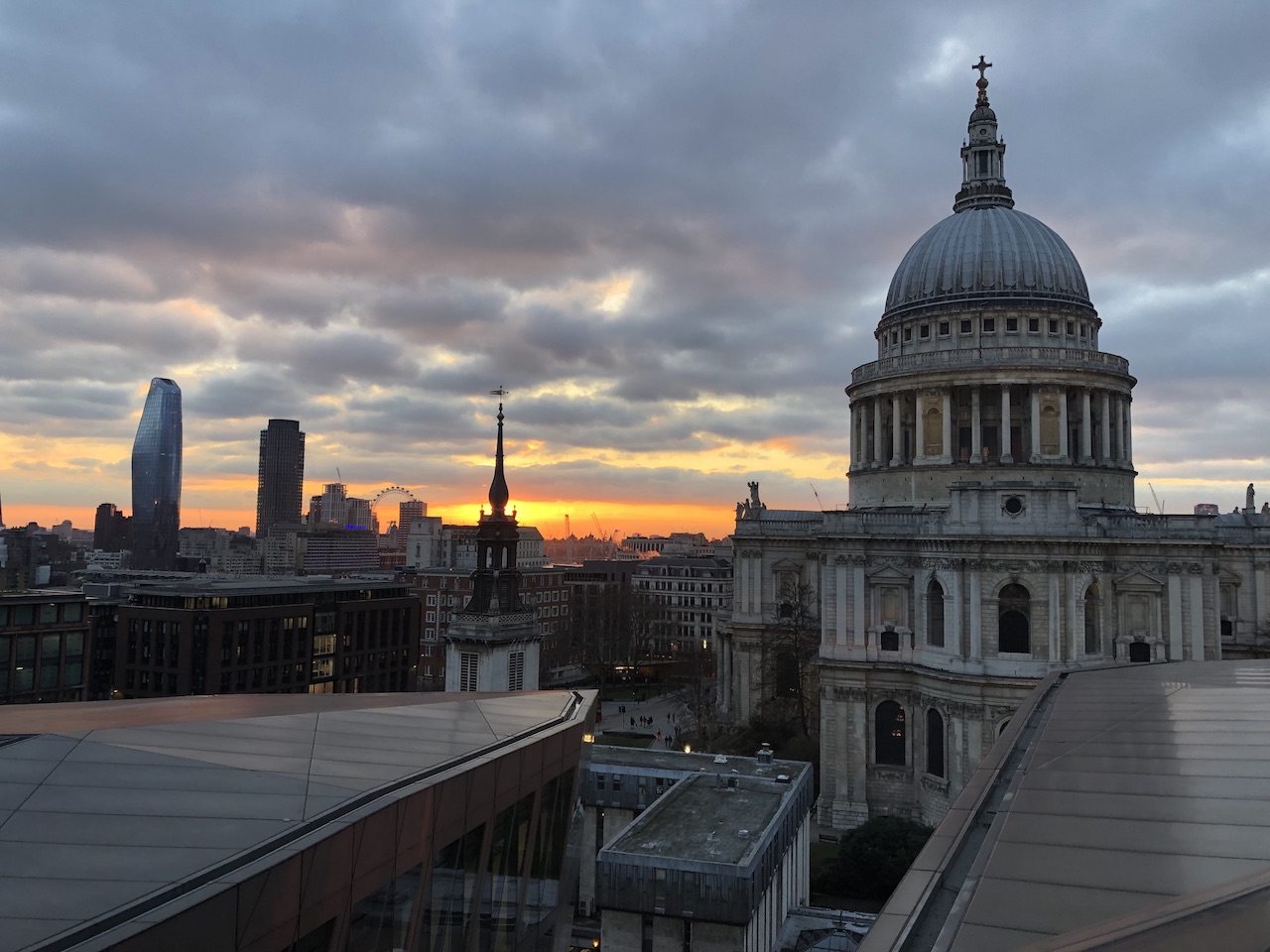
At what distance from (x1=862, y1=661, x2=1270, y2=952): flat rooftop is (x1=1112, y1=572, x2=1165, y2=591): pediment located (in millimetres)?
33626

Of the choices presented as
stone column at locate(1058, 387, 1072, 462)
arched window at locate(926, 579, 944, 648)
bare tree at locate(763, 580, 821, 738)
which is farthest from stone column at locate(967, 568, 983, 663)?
stone column at locate(1058, 387, 1072, 462)

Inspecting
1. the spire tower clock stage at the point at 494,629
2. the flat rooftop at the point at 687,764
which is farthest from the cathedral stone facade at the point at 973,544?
the spire tower clock stage at the point at 494,629

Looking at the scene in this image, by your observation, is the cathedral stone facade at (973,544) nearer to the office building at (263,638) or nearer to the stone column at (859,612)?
the stone column at (859,612)

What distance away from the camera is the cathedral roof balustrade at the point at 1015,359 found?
195 ft

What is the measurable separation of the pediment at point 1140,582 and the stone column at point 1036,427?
1128cm

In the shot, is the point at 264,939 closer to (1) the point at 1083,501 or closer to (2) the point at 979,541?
(2) the point at 979,541

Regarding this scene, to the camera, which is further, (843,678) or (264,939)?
(843,678)

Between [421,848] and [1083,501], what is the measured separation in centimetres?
5880

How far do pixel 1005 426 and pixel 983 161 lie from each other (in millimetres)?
28384

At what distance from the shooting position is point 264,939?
8.45 metres

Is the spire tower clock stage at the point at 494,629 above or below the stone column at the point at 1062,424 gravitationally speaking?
below

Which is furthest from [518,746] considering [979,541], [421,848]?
[979,541]

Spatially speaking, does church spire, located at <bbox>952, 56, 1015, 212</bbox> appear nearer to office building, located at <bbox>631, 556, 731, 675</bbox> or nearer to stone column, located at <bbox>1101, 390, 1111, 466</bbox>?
stone column, located at <bbox>1101, 390, 1111, 466</bbox>

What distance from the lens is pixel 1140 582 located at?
4928cm
